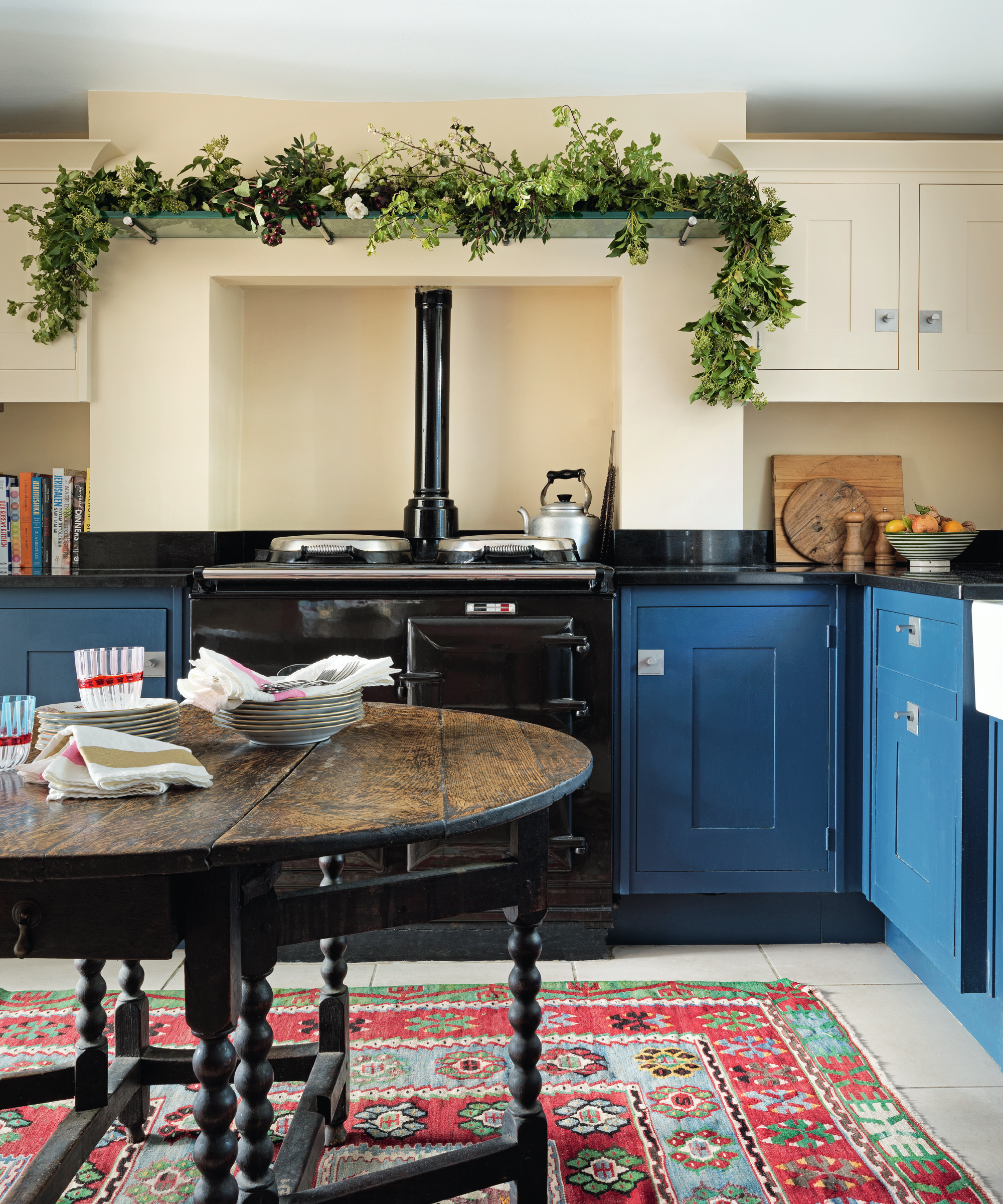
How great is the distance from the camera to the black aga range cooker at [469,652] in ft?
8.59

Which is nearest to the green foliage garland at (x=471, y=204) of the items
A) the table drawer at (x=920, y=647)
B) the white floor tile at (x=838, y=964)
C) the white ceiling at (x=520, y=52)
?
the white ceiling at (x=520, y=52)

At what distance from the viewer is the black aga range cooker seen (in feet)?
8.59

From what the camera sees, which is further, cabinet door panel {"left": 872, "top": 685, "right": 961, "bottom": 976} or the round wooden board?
the round wooden board

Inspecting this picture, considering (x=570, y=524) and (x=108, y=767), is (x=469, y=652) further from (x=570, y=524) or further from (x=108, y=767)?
(x=108, y=767)

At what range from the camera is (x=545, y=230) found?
2.77 m

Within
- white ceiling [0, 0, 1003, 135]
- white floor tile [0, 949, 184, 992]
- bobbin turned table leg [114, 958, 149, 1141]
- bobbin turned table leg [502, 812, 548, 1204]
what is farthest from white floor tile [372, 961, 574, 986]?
white ceiling [0, 0, 1003, 135]

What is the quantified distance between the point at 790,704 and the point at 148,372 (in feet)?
7.15

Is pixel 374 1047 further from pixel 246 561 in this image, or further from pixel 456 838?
pixel 246 561

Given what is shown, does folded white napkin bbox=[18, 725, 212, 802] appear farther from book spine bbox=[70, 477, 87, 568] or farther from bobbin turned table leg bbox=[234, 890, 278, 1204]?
book spine bbox=[70, 477, 87, 568]

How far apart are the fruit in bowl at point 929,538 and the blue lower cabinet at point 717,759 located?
13.4 inches

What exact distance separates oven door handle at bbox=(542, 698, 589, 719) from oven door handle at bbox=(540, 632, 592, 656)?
14cm

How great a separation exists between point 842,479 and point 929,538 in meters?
0.56

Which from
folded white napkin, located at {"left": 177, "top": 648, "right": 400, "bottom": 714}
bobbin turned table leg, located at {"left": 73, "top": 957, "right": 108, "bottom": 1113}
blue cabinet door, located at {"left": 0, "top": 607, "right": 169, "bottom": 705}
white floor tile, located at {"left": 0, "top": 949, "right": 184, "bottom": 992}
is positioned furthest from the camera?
blue cabinet door, located at {"left": 0, "top": 607, "right": 169, "bottom": 705}

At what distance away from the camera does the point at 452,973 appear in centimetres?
253
